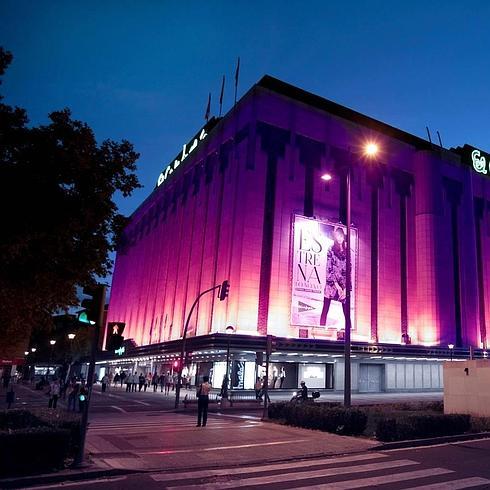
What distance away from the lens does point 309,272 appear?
167ft

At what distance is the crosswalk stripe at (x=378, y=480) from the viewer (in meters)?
9.01

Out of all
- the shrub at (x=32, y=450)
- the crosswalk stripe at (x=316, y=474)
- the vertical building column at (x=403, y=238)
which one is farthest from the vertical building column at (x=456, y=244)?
the shrub at (x=32, y=450)

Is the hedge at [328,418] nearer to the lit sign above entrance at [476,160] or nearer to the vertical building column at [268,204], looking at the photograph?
the vertical building column at [268,204]

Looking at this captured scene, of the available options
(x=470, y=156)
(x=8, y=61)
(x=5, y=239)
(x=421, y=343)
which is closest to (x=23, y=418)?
(x=5, y=239)

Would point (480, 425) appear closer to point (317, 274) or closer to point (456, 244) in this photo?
point (317, 274)

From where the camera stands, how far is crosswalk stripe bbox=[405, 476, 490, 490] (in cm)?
891

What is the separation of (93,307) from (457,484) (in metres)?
8.57

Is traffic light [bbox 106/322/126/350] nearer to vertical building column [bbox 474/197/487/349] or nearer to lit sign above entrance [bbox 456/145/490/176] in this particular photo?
vertical building column [bbox 474/197/487/349]

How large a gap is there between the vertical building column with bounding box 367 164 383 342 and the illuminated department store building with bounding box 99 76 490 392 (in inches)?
5.8

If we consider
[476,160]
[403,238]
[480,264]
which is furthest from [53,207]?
[476,160]

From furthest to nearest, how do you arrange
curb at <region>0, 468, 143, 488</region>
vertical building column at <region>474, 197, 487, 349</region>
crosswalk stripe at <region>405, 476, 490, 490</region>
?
vertical building column at <region>474, 197, 487, 349</region>, crosswalk stripe at <region>405, 476, 490, 490</region>, curb at <region>0, 468, 143, 488</region>

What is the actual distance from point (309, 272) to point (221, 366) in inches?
535

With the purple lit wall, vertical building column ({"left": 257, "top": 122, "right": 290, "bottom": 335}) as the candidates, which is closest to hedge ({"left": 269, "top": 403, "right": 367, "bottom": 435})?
the purple lit wall

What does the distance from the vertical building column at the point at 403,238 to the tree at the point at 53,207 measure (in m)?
51.0
